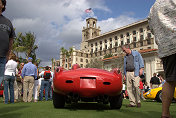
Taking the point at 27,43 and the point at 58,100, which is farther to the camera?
the point at 27,43

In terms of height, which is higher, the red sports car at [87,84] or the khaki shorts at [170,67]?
the khaki shorts at [170,67]

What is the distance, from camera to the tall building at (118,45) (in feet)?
158

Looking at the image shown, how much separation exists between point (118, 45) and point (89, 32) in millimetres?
28242

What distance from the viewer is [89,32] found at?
10044cm

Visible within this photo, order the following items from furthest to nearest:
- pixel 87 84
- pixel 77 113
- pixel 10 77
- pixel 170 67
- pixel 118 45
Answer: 1. pixel 118 45
2. pixel 10 77
3. pixel 87 84
4. pixel 77 113
5. pixel 170 67

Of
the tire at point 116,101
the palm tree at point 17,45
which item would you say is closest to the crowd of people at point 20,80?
the tire at point 116,101

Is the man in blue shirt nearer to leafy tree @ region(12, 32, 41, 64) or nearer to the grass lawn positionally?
the grass lawn

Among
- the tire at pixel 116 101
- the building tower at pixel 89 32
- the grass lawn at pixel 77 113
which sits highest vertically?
the building tower at pixel 89 32

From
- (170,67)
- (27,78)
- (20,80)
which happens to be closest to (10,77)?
(27,78)

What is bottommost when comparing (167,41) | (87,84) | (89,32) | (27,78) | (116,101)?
(116,101)

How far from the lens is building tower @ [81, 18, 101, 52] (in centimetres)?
9838

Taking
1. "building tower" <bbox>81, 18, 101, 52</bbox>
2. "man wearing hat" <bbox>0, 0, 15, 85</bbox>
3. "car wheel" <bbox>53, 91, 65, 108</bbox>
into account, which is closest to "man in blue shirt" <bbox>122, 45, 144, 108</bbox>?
"car wheel" <bbox>53, 91, 65, 108</bbox>

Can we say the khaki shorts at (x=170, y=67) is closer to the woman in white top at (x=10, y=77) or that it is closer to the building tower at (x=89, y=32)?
the woman in white top at (x=10, y=77)

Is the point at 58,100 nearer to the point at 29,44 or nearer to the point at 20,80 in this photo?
the point at 20,80
